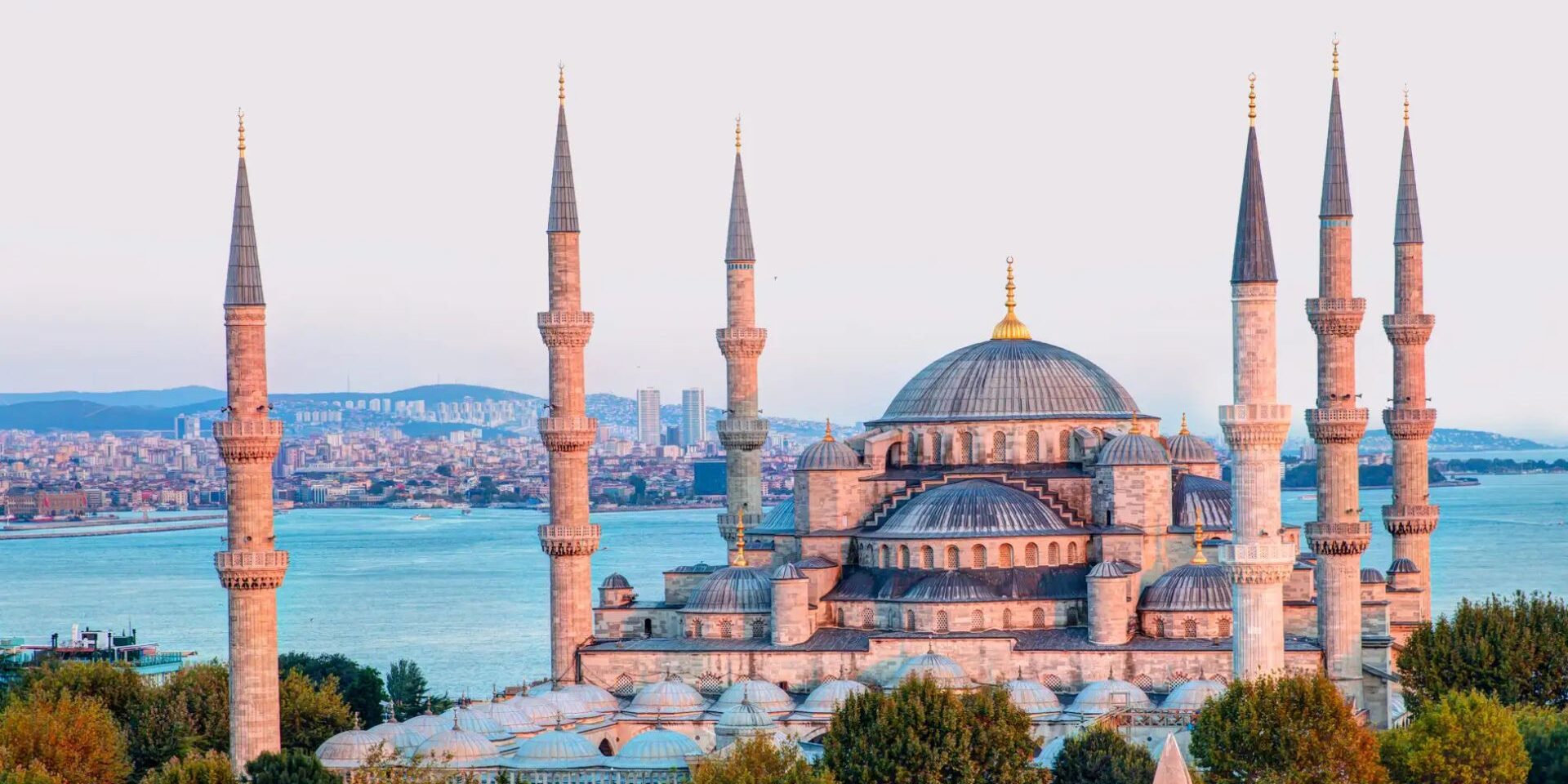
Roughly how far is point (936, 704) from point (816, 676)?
7031mm

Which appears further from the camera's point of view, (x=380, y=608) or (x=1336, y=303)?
(x=380, y=608)

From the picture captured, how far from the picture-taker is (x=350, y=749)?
3344 cm

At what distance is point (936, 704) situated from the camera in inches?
1220

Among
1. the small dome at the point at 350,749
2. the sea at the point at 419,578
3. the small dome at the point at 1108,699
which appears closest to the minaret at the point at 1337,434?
the small dome at the point at 1108,699

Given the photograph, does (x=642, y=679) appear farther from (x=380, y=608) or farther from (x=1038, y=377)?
(x=380, y=608)

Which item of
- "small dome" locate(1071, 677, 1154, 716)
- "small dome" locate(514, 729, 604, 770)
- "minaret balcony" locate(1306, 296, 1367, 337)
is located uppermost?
"minaret balcony" locate(1306, 296, 1367, 337)

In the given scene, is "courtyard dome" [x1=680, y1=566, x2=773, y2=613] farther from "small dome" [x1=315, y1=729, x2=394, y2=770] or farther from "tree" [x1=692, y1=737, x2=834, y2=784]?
"tree" [x1=692, y1=737, x2=834, y2=784]

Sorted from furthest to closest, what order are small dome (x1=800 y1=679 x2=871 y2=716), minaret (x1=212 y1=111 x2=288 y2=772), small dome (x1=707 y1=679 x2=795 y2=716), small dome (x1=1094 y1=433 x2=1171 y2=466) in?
small dome (x1=1094 y1=433 x2=1171 y2=466) → small dome (x1=707 y1=679 x2=795 y2=716) → small dome (x1=800 y1=679 x2=871 y2=716) → minaret (x1=212 y1=111 x2=288 y2=772)

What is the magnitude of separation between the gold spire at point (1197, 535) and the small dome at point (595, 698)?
890 centimetres

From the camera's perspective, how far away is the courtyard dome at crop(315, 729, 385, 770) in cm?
3316

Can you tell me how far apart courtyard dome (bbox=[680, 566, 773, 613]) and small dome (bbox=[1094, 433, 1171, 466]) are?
18.4 ft

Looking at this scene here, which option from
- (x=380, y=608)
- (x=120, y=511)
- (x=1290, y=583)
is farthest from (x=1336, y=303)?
(x=120, y=511)

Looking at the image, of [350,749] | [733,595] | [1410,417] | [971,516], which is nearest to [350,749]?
[350,749]

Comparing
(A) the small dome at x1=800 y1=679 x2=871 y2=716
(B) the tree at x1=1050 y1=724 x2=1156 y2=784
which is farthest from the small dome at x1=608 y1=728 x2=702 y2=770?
(B) the tree at x1=1050 y1=724 x2=1156 y2=784
